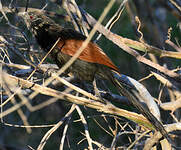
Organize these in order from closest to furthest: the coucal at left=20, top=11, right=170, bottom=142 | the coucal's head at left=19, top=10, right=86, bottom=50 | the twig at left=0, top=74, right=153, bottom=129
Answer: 1. the twig at left=0, top=74, right=153, bottom=129
2. the coucal at left=20, top=11, right=170, bottom=142
3. the coucal's head at left=19, top=10, right=86, bottom=50

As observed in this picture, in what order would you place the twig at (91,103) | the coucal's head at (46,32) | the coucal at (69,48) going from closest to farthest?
1. the twig at (91,103)
2. the coucal at (69,48)
3. the coucal's head at (46,32)

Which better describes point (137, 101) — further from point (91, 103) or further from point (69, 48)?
point (69, 48)

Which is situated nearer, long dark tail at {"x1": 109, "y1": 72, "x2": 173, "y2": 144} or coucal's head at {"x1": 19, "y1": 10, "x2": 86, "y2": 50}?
long dark tail at {"x1": 109, "y1": 72, "x2": 173, "y2": 144}

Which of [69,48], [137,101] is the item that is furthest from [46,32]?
[137,101]

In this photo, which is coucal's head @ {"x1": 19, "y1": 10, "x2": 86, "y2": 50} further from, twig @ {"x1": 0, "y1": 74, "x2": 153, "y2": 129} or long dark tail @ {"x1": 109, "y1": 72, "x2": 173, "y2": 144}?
twig @ {"x1": 0, "y1": 74, "x2": 153, "y2": 129}

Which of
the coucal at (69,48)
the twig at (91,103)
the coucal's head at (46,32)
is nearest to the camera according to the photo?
the twig at (91,103)

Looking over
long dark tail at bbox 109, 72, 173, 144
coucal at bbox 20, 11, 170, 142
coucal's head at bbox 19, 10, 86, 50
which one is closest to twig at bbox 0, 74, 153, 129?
long dark tail at bbox 109, 72, 173, 144

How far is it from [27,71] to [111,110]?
1.03 m

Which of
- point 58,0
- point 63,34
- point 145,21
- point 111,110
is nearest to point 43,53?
point 63,34

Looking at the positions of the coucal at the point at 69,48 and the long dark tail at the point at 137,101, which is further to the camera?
the coucal at the point at 69,48

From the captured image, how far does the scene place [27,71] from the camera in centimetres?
331

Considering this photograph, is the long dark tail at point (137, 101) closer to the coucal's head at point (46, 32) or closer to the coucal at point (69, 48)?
the coucal at point (69, 48)

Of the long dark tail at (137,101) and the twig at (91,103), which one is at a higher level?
the long dark tail at (137,101)

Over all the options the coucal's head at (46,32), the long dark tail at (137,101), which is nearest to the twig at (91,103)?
the long dark tail at (137,101)
